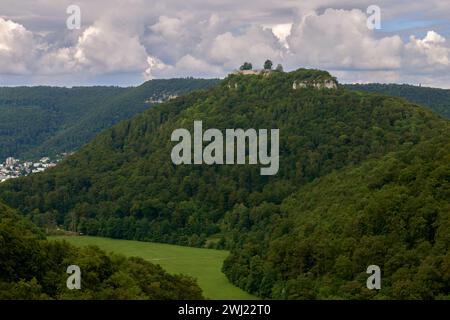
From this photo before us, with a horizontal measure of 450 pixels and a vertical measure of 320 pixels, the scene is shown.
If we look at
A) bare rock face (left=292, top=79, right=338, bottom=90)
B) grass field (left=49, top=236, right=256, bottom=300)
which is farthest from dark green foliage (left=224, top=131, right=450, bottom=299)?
bare rock face (left=292, top=79, right=338, bottom=90)

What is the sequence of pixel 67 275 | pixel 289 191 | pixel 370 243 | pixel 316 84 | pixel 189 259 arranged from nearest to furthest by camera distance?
pixel 67 275 < pixel 370 243 < pixel 189 259 < pixel 289 191 < pixel 316 84

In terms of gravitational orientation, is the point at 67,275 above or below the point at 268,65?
below

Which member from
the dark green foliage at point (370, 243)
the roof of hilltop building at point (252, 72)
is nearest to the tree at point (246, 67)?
the roof of hilltop building at point (252, 72)

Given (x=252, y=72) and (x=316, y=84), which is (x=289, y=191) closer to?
(x=316, y=84)

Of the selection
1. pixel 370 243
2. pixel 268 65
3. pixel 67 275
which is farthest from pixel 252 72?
pixel 67 275

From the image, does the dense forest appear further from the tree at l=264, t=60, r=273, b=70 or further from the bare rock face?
the tree at l=264, t=60, r=273, b=70

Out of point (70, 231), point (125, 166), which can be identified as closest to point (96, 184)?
point (125, 166)

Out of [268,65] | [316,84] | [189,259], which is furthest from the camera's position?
[268,65]
